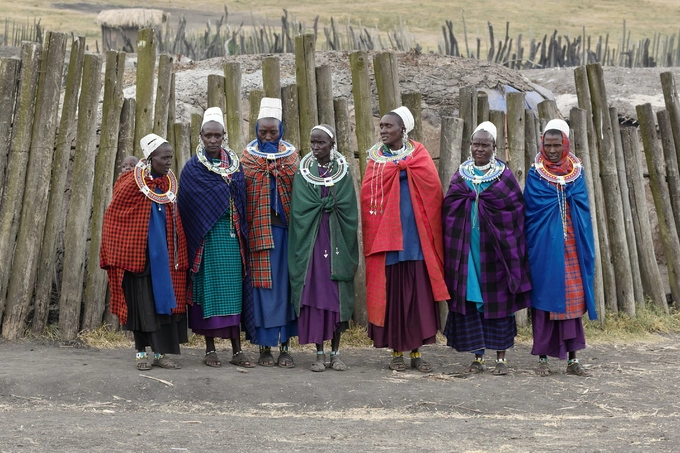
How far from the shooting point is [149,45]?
7.99 meters

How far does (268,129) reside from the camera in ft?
22.6

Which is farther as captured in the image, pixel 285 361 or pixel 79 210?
pixel 79 210

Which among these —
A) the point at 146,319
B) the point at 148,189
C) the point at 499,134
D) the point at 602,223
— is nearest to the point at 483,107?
the point at 499,134

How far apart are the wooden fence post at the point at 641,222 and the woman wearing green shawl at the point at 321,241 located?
3.63 m

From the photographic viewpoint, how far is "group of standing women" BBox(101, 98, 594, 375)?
22.2ft

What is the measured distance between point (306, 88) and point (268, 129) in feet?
4.66

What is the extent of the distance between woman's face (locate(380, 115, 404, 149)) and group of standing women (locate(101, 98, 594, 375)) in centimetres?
2

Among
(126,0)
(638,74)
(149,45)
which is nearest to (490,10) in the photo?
(126,0)

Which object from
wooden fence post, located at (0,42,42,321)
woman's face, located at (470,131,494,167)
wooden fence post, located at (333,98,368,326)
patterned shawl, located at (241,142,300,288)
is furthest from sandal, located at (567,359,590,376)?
wooden fence post, located at (0,42,42,321)

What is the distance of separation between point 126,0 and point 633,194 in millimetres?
23304

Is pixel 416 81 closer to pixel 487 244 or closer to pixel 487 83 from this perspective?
pixel 487 83

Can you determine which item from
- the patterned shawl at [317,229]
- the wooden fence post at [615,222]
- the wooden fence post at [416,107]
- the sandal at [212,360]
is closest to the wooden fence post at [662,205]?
the wooden fence post at [615,222]

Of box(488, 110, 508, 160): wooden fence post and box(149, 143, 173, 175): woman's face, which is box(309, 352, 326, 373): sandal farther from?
box(488, 110, 508, 160): wooden fence post

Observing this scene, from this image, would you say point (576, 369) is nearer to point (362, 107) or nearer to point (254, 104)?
point (362, 107)
